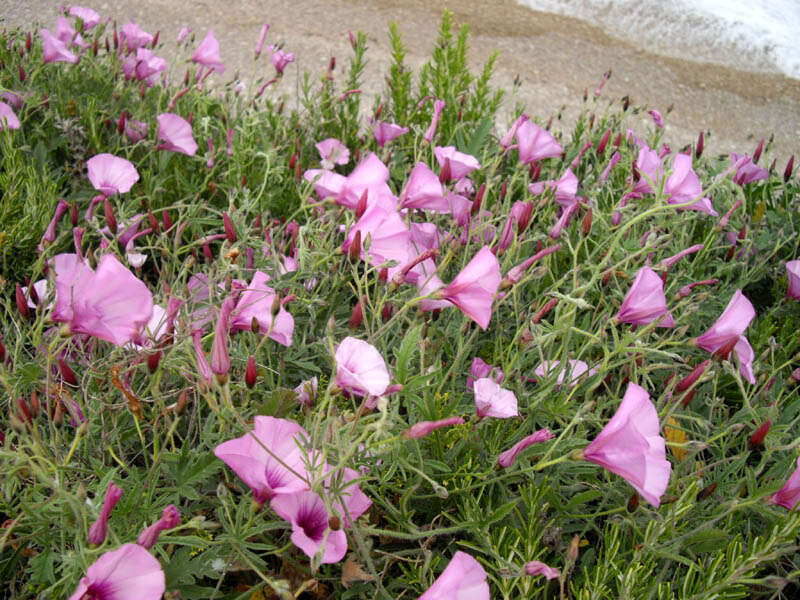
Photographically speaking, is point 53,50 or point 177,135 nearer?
Answer: point 177,135

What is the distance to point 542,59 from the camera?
5.06 metres

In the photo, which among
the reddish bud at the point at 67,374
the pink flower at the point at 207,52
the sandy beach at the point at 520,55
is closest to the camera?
the reddish bud at the point at 67,374

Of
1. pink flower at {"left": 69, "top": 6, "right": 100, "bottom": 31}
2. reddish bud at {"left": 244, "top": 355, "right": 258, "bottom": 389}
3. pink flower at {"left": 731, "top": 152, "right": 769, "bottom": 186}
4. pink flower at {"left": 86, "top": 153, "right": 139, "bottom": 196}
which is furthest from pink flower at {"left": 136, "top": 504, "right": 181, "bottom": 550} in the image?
pink flower at {"left": 69, "top": 6, "right": 100, "bottom": 31}

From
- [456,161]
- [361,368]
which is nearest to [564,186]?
[456,161]

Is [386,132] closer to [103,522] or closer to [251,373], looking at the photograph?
[251,373]

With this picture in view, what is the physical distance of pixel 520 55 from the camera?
5.05 m

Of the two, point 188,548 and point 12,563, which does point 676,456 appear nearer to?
point 188,548

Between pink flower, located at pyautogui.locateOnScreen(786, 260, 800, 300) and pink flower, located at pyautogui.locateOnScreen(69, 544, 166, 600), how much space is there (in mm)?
1785

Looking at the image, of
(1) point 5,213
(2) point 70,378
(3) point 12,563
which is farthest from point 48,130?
(3) point 12,563

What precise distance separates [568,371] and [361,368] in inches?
19.0

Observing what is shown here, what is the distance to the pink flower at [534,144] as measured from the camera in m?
2.00

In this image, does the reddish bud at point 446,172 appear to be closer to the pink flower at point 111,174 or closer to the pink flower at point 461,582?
the pink flower at point 111,174

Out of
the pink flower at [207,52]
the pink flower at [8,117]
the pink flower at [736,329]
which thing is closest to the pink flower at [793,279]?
the pink flower at [736,329]

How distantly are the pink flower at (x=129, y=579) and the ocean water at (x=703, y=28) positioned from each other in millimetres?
5816
